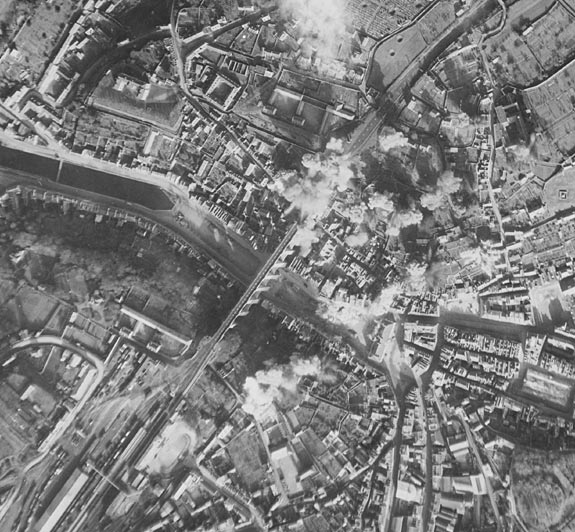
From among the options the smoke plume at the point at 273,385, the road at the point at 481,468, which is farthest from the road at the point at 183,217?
the road at the point at 481,468

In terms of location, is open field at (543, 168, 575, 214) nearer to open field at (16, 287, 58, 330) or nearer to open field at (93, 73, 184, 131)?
open field at (93, 73, 184, 131)

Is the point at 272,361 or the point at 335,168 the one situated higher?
the point at 335,168

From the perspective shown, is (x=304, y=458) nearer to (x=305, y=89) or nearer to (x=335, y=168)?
(x=335, y=168)

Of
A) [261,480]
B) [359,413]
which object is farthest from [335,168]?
[261,480]

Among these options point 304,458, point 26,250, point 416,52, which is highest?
point 416,52

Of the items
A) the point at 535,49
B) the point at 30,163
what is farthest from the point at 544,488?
the point at 30,163

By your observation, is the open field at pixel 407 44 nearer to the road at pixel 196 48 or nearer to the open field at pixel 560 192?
the road at pixel 196 48
